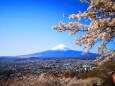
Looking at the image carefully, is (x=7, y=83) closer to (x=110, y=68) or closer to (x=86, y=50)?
(x=86, y=50)

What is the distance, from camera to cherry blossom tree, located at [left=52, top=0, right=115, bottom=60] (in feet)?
40.9

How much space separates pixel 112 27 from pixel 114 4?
53.1 inches

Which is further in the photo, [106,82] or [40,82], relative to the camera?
[106,82]

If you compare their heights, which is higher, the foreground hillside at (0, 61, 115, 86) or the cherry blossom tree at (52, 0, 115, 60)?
the cherry blossom tree at (52, 0, 115, 60)

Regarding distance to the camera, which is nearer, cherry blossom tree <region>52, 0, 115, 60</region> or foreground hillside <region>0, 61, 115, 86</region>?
cherry blossom tree <region>52, 0, 115, 60</region>

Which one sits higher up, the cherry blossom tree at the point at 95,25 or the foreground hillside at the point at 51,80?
the cherry blossom tree at the point at 95,25

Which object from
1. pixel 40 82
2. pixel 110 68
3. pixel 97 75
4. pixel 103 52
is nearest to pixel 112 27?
pixel 103 52

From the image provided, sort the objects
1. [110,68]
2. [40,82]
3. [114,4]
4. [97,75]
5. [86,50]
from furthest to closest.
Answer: [110,68] → [97,75] → [40,82] → [86,50] → [114,4]

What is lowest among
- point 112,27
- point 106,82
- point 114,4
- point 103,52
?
point 106,82

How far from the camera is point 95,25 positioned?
12609 mm

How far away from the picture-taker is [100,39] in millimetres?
13828

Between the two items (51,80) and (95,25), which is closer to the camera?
(95,25)

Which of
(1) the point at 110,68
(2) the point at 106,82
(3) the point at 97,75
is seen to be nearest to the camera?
(2) the point at 106,82

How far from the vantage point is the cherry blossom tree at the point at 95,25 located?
12.5m
